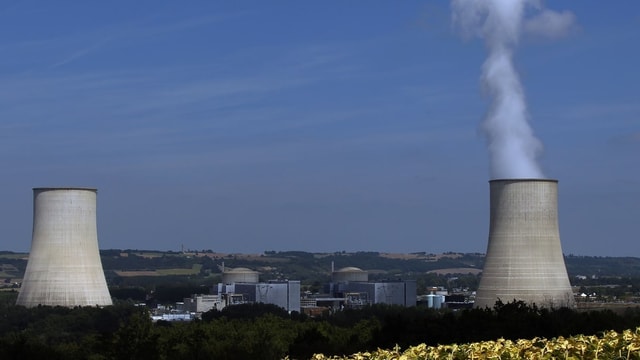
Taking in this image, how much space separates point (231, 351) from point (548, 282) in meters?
14.2

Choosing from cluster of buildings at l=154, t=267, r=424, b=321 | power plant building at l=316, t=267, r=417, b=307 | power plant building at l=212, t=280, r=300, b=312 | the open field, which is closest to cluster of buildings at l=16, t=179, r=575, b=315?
cluster of buildings at l=154, t=267, r=424, b=321

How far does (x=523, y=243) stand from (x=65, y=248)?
18.6m

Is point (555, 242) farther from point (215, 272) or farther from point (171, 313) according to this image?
point (215, 272)

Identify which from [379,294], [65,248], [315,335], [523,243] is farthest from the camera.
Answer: [379,294]

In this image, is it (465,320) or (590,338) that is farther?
(465,320)

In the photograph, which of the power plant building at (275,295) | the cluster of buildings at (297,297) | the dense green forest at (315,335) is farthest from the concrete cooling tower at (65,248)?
the power plant building at (275,295)

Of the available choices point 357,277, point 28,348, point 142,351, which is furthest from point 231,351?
point 357,277

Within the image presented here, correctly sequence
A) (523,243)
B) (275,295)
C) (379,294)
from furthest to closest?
1. (379,294)
2. (275,295)
3. (523,243)

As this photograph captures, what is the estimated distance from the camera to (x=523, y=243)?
35.5 m

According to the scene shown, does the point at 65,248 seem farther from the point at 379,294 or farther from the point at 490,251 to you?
the point at 379,294

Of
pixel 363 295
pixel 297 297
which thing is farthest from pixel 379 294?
pixel 297 297

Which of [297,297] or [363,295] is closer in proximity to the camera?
[297,297]

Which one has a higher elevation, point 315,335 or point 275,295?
point 275,295

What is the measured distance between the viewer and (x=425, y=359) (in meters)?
8.48
